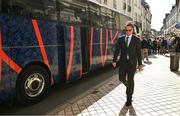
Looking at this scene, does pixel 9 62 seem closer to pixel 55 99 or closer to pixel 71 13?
pixel 55 99

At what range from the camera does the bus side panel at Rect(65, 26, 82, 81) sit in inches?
284

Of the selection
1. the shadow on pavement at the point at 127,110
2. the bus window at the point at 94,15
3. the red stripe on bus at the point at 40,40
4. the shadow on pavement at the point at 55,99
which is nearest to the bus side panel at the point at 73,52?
the shadow on pavement at the point at 55,99

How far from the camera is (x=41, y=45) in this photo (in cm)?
605

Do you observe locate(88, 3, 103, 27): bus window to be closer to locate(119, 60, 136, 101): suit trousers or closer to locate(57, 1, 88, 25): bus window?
locate(57, 1, 88, 25): bus window

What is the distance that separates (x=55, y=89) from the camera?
7.62 meters

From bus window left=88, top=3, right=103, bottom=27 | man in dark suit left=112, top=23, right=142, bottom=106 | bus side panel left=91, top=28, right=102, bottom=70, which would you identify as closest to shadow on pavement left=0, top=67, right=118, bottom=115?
bus side panel left=91, top=28, right=102, bottom=70

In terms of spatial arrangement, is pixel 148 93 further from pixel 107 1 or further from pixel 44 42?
pixel 107 1

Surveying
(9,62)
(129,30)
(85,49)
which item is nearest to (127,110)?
(129,30)

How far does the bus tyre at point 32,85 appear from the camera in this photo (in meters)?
5.54

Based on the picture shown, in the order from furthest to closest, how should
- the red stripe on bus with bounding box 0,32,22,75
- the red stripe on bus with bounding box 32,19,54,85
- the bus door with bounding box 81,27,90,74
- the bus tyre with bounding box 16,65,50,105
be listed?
the bus door with bounding box 81,27,90,74 < the red stripe on bus with bounding box 32,19,54,85 < the bus tyre with bounding box 16,65,50,105 < the red stripe on bus with bounding box 0,32,22,75

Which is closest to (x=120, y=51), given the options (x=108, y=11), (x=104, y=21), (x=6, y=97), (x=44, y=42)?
(x=44, y=42)

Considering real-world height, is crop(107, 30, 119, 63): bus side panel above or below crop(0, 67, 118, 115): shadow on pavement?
above

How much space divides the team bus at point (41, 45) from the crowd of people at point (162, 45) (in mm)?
8017

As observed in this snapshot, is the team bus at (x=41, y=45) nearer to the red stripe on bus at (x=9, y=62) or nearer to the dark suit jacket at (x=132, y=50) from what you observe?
the red stripe on bus at (x=9, y=62)
